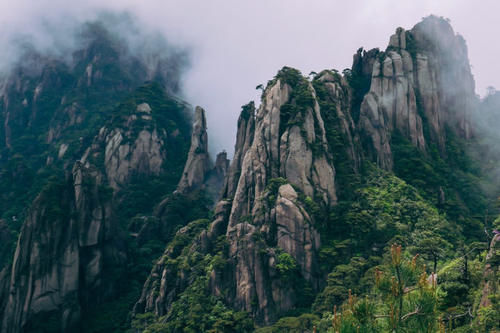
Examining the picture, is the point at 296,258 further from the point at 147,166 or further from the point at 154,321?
the point at 147,166

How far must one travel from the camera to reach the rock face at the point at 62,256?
5547 cm

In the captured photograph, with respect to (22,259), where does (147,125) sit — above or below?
above

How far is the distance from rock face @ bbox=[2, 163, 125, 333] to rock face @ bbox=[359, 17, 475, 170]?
37.2 meters

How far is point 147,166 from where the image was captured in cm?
9262

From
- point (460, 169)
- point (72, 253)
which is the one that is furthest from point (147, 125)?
point (460, 169)

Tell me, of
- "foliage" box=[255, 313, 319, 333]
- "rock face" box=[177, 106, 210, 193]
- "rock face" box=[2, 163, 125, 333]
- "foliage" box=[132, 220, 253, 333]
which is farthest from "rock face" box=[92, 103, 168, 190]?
"foliage" box=[255, 313, 319, 333]

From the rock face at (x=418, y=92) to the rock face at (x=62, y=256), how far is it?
37239mm

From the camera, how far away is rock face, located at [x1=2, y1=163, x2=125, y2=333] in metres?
55.5

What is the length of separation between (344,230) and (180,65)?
9463 cm

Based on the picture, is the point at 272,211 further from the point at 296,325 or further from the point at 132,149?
the point at 132,149

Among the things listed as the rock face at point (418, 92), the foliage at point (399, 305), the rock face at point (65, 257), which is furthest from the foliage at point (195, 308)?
the foliage at point (399, 305)

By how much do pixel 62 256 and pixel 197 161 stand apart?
34.0 meters

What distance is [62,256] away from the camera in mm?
58562

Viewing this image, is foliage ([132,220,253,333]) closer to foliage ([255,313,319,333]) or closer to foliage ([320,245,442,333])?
foliage ([255,313,319,333])
